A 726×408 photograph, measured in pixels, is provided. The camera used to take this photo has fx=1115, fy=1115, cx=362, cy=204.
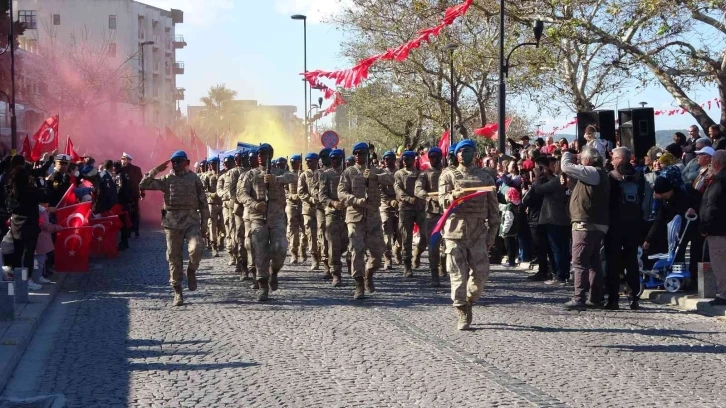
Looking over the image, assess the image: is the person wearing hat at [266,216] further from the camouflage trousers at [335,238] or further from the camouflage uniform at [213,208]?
the camouflage uniform at [213,208]

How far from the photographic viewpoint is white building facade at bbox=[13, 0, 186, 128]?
8388cm

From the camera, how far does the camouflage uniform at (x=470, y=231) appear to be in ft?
37.7

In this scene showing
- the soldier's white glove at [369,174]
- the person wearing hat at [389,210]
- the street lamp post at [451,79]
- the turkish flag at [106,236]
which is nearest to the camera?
the soldier's white glove at [369,174]

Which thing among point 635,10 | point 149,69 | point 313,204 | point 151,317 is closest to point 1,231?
point 151,317

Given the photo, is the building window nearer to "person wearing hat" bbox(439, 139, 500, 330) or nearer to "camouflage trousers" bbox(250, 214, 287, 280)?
"camouflage trousers" bbox(250, 214, 287, 280)

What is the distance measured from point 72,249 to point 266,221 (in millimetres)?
4817

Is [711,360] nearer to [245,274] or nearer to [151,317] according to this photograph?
[151,317]

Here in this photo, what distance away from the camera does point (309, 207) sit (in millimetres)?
19250

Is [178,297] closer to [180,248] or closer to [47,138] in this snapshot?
[180,248]

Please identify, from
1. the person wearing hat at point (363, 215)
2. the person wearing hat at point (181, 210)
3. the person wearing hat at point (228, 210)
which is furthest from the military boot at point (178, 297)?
the person wearing hat at point (228, 210)

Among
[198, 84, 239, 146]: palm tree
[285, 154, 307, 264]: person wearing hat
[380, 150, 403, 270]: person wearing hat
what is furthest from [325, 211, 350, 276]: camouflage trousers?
[198, 84, 239, 146]: palm tree

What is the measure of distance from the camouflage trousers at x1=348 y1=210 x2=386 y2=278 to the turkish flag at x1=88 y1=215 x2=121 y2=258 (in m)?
8.01

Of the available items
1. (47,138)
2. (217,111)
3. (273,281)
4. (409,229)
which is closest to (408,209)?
(409,229)

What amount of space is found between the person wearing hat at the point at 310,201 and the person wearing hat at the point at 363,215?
2.11 metres
